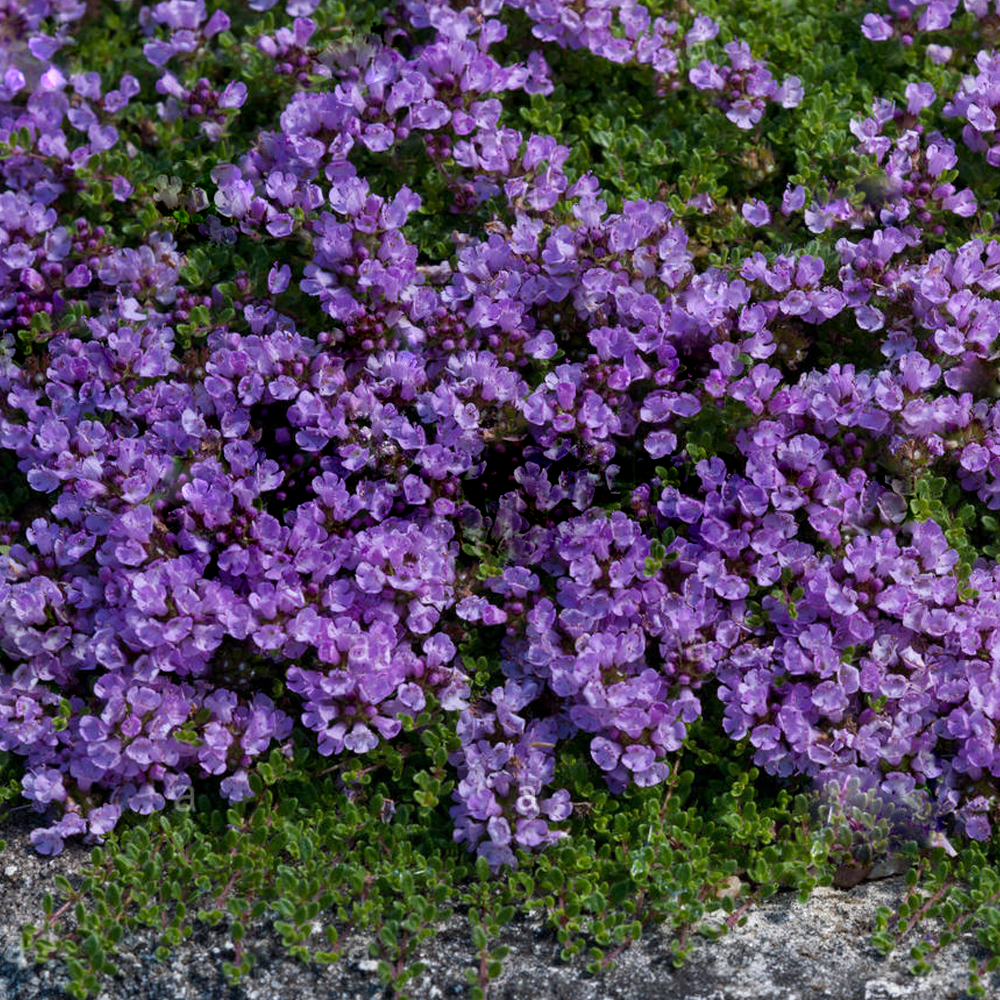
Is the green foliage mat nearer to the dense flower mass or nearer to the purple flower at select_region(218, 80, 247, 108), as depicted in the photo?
the dense flower mass

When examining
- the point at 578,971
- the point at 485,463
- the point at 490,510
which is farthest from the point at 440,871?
the point at 485,463

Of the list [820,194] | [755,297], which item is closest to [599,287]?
[755,297]

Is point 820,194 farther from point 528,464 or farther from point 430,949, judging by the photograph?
point 430,949

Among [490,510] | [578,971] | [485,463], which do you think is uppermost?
[485,463]

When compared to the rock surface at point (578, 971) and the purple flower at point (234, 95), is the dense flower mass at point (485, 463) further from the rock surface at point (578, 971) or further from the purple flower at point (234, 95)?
the rock surface at point (578, 971)

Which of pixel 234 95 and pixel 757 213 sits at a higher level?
pixel 757 213

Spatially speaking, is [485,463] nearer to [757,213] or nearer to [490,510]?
[490,510]
